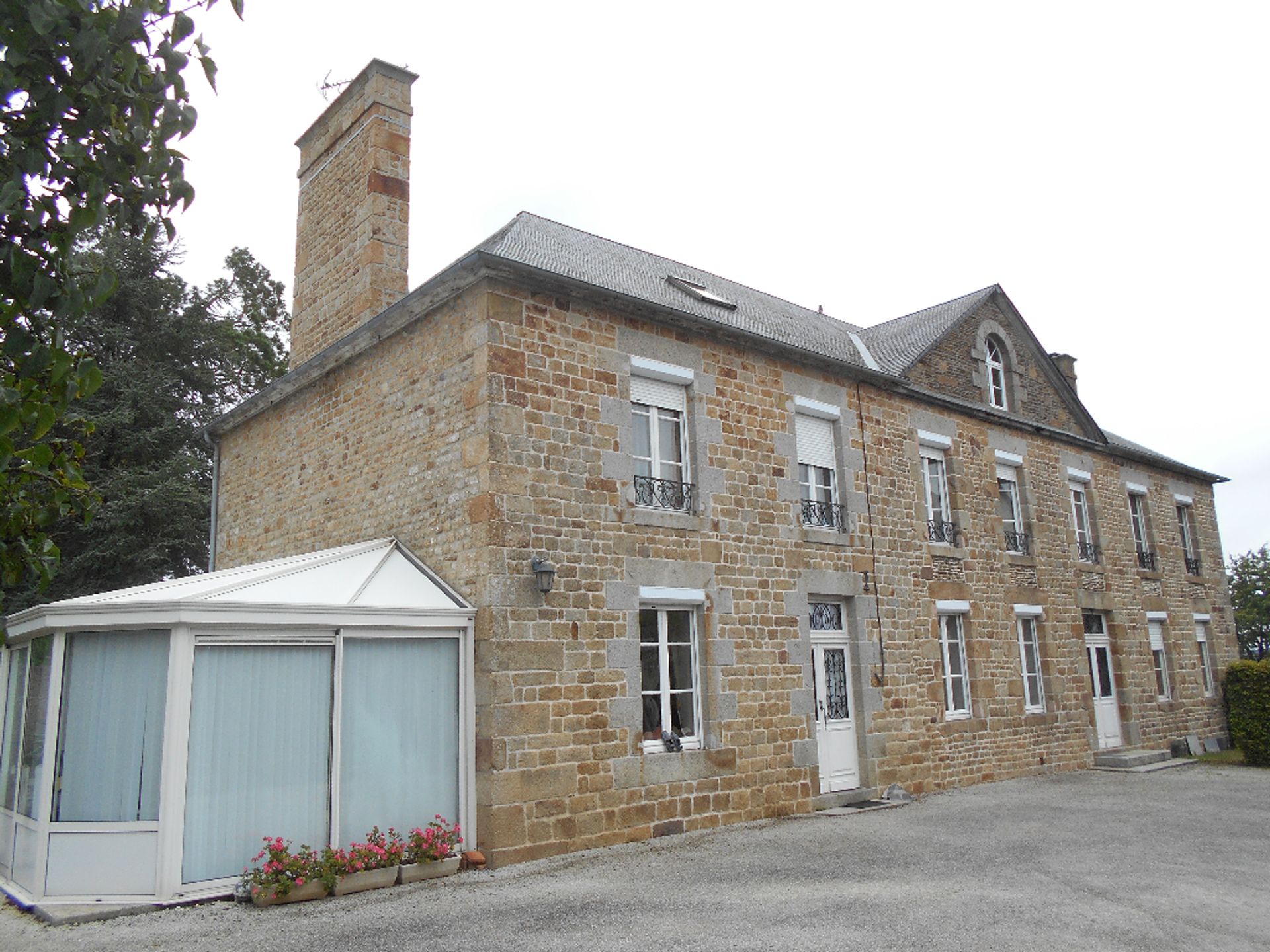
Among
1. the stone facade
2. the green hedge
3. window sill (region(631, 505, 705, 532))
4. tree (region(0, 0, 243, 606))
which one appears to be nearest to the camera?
tree (region(0, 0, 243, 606))

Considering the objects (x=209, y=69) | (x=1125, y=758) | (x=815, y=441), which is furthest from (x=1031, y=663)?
(x=209, y=69)

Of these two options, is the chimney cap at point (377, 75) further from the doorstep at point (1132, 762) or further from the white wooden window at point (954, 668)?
the doorstep at point (1132, 762)

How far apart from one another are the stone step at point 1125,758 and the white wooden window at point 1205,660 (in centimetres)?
356

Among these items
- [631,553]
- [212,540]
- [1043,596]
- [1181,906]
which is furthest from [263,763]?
[1043,596]

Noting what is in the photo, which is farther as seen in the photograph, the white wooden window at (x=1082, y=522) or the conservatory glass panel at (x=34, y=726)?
the white wooden window at (x=1082, y=522)

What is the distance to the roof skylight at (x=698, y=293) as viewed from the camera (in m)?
10.6

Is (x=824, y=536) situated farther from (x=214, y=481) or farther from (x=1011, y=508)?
(x=214, y=481)

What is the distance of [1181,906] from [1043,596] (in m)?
7.77

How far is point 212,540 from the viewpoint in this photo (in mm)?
12531

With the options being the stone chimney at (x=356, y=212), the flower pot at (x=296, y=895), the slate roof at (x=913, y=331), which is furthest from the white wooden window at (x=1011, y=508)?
the flower pot at (x=296, y=895)

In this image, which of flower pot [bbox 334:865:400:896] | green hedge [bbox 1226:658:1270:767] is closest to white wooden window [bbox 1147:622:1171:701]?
green hedge [bbox 1226:658:1270:767]

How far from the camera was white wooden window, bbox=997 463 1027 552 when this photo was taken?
1308cm

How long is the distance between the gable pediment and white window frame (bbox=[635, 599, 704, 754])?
5.13 meters

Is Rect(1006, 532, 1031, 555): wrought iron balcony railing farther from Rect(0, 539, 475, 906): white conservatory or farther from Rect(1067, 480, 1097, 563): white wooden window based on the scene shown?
Rect(0, 539, 475, 906): white conservatory
